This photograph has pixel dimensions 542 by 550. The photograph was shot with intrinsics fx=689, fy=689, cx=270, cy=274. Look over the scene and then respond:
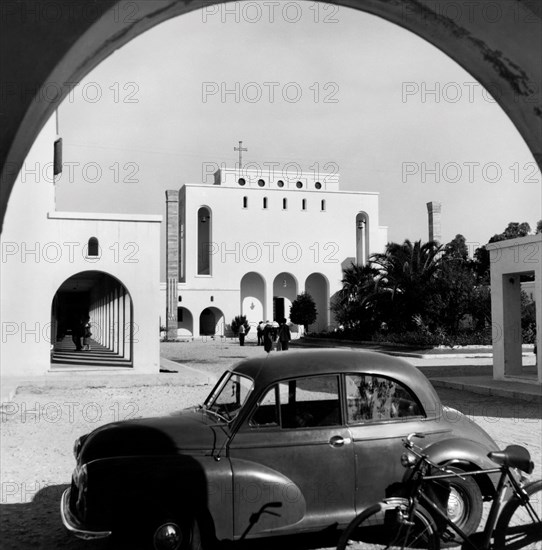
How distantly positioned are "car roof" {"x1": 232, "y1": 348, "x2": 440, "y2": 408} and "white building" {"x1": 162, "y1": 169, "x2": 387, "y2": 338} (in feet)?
146

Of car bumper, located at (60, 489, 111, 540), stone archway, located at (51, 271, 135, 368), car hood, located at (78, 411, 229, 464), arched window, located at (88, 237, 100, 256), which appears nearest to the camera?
car bumper, located at (60, 489, 111, 540)

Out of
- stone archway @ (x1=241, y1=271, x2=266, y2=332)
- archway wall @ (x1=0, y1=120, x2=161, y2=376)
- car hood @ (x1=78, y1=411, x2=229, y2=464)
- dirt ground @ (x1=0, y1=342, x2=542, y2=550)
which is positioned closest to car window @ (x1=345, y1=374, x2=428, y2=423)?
car hood @ (x1=78, y1=411, x2=229, y2=464)

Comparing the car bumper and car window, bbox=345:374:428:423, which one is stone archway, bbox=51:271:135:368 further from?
car window, bbox=345:374:428:423

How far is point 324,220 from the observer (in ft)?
182

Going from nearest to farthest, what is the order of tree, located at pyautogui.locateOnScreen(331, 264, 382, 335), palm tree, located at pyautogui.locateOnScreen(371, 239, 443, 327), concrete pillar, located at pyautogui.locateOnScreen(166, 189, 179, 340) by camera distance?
palm tree, located at pyautogui.locateOnScreen(371, 239, 443, 327)
tree, located at pyautogui.locateOnScreen(331, 264, 382, 335)
concrete pillar, located at pyautogui.locateOnScreen(166, 189, 179, 340)

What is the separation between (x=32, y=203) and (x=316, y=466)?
46.2 feet

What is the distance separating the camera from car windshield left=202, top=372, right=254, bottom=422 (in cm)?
505

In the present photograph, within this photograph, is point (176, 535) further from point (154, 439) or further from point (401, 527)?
point (401, 527)

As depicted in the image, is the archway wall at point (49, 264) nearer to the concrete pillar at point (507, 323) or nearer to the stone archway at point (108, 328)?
the stone archway at point (108, 328)

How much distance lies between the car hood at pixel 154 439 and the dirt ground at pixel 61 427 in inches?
36.2

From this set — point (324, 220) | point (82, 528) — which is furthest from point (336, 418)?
point (324, 220)

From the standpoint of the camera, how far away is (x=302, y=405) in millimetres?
5121

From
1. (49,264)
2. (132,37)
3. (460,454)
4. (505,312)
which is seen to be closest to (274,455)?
(460,454)

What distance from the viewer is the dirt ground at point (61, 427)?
18.7 ft
